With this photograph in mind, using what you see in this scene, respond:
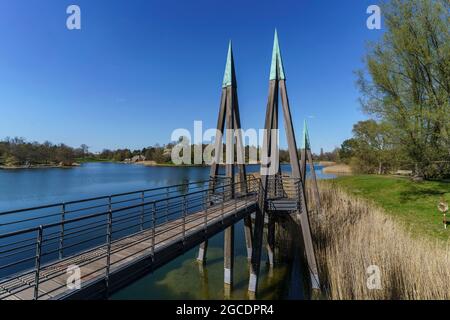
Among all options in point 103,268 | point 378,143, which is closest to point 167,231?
point 103,268

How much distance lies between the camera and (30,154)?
254 feet

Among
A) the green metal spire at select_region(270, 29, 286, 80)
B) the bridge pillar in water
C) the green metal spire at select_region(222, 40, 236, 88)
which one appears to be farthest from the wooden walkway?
the green metal spire at select_region(270, 29, 286, 80)

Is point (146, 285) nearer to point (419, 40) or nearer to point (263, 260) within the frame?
point (263, 260)

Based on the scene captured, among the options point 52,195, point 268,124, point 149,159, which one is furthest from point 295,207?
point 149,159

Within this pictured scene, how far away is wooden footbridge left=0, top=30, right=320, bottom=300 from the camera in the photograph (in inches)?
161

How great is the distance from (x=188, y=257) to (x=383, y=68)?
14.8 metres

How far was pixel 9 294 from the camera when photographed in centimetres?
387

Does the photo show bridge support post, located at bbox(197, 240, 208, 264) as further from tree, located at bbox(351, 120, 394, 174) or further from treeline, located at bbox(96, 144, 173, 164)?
treeline, located at bbox(96, 144, 173, 164)

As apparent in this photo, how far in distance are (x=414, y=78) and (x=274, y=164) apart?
967 centimetres

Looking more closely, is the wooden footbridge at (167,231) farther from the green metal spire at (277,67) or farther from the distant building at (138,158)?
the distant building at (138,158)

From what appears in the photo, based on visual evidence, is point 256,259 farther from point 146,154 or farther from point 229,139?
point 146,154

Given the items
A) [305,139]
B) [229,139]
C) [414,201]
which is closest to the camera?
[229,139]

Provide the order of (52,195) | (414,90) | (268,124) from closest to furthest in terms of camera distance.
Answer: (268,124) → (414,90) → (52,195)

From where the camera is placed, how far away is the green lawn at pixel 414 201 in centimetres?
1041
